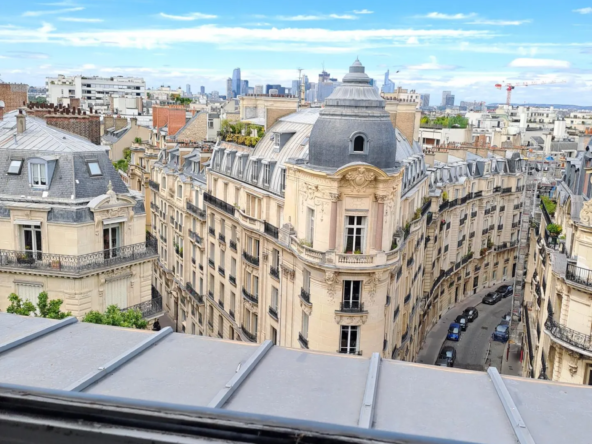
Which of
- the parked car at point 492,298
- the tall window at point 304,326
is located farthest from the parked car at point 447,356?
the tall window at point 304,326

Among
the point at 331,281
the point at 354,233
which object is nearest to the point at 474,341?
the point at 331,281

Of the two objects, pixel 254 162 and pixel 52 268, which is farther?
pixel 254 162

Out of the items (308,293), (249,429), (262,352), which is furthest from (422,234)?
(249,429)

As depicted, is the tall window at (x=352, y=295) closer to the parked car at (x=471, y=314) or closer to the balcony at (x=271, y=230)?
the balcony at (x=271, y=230)

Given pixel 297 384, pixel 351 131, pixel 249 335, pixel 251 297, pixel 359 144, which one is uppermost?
pixel 351 131

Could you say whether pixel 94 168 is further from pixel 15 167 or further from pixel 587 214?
pixel 587 214

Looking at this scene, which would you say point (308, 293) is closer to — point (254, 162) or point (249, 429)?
point (254, 162)
